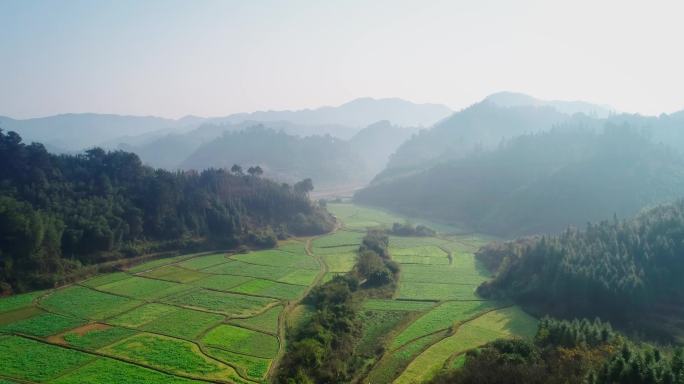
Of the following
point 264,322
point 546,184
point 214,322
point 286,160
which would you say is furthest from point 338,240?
point 286,160

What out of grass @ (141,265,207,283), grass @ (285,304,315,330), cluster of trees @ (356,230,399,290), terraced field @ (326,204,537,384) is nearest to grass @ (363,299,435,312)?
terraced field @ (326,204,537,384)

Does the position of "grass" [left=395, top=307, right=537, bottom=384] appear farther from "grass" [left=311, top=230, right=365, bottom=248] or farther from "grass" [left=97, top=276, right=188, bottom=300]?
"grass" [left=311, top=230, right=365, bottom=248]

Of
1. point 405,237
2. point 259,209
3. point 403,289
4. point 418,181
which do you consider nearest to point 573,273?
point 403,289

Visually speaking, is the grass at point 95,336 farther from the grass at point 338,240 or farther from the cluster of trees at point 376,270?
the grass at point 338,240

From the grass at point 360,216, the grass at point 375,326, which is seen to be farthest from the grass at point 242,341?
the grass at point 360,216

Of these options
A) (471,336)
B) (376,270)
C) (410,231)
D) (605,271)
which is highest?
(605,271)

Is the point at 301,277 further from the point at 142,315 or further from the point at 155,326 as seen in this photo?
the point at 155,326
